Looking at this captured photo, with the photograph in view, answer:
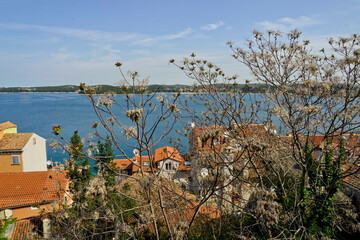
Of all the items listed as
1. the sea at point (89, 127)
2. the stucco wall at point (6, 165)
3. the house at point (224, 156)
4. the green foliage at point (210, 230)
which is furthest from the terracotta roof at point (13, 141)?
the house at point (224, 156)

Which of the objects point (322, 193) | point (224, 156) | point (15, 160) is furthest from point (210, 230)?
point (15, 160)

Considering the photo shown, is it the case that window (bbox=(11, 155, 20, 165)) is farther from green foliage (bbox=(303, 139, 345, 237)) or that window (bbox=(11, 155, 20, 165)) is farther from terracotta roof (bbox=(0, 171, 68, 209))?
green foliage (bbox=(303, 139, 345, 237))

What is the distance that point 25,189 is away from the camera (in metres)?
19.8

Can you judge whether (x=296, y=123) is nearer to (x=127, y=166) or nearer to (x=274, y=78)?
(x=274, y=78)

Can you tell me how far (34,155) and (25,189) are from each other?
39.5 feet

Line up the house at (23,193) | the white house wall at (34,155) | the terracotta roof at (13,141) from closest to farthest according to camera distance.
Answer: the house at (23,193) → the terracotta roof at (13,141) → the white house wall at (34,155)

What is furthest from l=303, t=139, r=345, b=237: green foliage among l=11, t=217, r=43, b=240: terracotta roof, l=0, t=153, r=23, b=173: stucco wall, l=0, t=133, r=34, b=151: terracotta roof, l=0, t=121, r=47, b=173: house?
l=0, t=153, r=23, b=173: stucco wall

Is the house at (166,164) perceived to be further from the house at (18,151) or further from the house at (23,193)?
the house at (18,151)

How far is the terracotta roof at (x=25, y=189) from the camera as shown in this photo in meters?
18.5

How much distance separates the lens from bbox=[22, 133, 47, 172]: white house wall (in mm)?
28875

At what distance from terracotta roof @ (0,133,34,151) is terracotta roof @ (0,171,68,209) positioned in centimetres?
752

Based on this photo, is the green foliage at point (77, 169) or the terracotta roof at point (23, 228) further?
the terracotta roof at point (23, 228)

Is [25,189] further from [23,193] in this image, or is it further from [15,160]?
[15,160]

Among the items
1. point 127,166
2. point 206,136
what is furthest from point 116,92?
point 127,166
